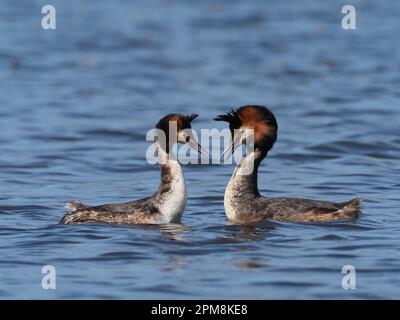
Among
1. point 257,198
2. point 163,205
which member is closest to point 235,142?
point 257,198

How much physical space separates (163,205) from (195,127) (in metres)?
8.11

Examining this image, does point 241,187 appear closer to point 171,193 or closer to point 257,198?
point 257,198

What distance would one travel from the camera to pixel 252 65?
2766cm

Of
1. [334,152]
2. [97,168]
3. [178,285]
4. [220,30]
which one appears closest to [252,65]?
[220,30]

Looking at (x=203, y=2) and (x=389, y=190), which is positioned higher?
(x=203, y=2)

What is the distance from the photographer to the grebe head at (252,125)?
44.8 ft

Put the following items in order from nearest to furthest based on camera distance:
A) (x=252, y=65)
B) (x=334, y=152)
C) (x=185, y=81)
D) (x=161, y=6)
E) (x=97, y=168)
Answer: (x=97, y=168) → (x=334, y=152) → (x=185, y=81) → (x=252, y=65) → (x=161, y=6)

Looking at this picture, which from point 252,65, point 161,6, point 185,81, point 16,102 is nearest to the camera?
point 16,102

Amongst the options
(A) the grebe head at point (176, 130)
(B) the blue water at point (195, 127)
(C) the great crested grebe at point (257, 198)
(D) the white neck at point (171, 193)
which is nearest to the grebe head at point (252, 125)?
(C) the great crested grebe at point (257, 198)

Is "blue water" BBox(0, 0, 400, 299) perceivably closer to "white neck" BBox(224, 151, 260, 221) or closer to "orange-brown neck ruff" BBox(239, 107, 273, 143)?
"white neck" BBox(224, 151, 260, 221)

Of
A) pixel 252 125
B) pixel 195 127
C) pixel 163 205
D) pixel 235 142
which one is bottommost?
pixel 195 127

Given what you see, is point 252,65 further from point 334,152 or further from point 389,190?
point 389,190

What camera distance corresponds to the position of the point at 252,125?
1370 centimetres
